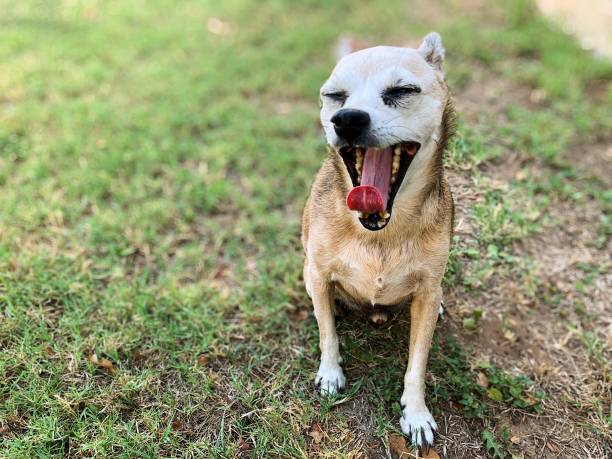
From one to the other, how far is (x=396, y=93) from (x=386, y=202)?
1.64 ft

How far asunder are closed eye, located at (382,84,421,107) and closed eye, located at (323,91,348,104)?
20cm

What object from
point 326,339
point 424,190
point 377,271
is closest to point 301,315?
point 326,339

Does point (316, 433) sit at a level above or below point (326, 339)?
below

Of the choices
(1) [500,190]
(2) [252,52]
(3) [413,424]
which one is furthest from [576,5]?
(3) [413,424]

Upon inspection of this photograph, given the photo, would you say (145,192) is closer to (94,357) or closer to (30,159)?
(30,159)

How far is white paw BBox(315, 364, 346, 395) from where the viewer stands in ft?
10.1

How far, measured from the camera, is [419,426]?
2.89 meters

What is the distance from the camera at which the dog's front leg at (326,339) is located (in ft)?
9.92

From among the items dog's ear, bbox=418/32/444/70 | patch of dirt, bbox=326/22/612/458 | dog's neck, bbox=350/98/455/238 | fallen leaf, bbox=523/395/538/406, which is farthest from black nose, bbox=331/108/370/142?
fallen leaf, bbox=523/395/538/406

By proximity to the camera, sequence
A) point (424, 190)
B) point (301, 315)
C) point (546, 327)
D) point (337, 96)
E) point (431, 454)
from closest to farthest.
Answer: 1. point (337, 96)
2. point (424, 190)
3. point (431, 454)
4. point (546, 327)
5. point (301, 315)

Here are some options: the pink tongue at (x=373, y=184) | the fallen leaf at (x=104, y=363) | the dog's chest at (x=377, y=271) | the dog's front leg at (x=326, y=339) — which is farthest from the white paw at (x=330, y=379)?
the fallen leaf at (x=104, y=363)

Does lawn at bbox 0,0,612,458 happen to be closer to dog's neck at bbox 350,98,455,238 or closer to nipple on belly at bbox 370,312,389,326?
nipple on belly at bbox 370,312,389,326

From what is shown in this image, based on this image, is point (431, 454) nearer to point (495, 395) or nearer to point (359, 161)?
point (495, 395)

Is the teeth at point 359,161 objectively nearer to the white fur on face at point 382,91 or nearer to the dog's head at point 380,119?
the dog's head at point 380,119
